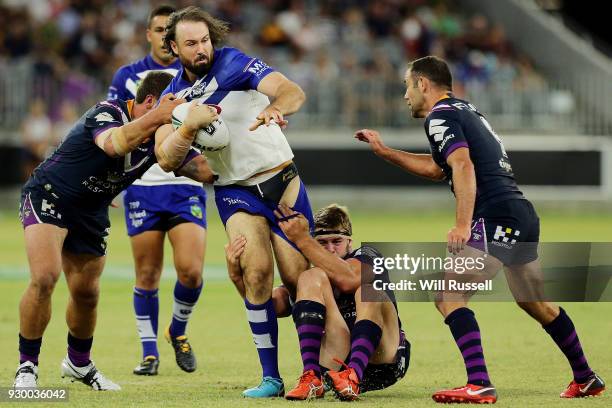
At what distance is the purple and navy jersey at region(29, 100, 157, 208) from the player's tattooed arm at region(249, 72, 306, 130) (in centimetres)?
92

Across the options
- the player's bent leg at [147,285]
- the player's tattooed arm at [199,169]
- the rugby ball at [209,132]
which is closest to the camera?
the rugby ball at [209,132]

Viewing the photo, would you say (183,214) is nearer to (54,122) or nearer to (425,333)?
(425,333)

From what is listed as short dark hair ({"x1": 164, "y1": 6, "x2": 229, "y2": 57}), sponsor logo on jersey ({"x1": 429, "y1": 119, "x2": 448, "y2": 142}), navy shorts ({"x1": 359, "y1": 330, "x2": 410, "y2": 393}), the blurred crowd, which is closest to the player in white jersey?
short dark hair ({"x1": 164, "y1": 6, "x2": 229, "y2": 57})

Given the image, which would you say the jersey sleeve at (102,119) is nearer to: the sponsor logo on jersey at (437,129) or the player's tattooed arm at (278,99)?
the player's tattooed arm at (278,99)

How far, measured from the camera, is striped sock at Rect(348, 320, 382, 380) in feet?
24.6

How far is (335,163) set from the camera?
2577cm

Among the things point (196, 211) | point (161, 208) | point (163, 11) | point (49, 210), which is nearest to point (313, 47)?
point (163, 11)

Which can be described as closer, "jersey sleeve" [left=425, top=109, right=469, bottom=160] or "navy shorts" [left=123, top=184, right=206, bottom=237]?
"jersey sleeve" [left=425, top=109, right=469, bottom=160]

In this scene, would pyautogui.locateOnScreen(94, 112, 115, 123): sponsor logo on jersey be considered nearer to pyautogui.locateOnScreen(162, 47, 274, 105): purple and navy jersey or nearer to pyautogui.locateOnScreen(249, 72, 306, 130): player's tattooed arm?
pyautogui.locateOnScreen(162, 47, 274, 105): purple and navy jersey

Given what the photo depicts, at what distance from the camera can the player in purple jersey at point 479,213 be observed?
7395 mm

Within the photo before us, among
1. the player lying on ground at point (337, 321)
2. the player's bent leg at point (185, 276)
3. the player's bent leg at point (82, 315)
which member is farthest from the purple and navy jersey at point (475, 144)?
the player's bent leg at point (185, 276)

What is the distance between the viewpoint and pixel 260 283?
7.91m

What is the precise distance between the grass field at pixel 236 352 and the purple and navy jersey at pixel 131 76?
2.05 m

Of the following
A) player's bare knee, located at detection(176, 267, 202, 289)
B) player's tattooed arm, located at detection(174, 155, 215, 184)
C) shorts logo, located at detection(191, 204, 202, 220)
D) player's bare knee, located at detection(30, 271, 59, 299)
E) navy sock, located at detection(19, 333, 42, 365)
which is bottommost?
navy sock, located at detection(19, 333, 42, 365)
